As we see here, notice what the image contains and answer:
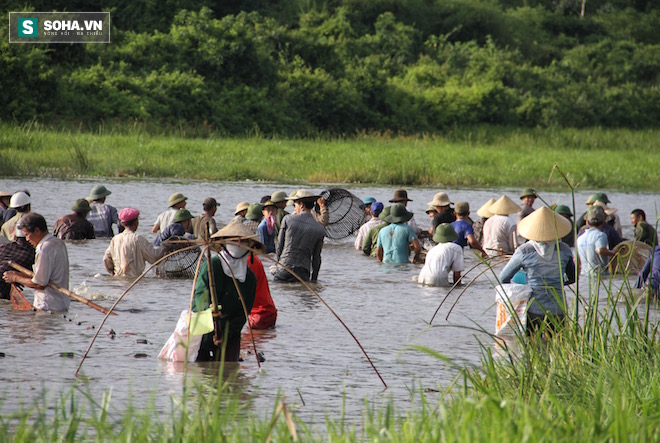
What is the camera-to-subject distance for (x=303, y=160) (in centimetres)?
3462

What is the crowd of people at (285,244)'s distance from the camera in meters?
8.56

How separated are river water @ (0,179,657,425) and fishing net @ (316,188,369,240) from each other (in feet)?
3.36

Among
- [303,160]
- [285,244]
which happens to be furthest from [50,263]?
[303,160]

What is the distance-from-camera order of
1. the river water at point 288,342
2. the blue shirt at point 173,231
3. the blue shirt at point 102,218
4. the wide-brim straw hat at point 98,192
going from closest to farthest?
the river water at point 288,342 → the blue shirt at point 173,231 → the wide-brim straw hat at point 98,192 → the blue shirt at point 102,218

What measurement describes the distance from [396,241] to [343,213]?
2.47 meters

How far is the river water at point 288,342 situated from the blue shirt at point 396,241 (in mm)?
181

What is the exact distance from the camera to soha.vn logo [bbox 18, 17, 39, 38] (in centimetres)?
3912

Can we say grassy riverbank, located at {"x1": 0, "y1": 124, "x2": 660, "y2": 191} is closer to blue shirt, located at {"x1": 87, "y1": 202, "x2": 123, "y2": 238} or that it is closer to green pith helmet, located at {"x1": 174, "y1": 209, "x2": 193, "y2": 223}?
blue shirt, located at {"x1": 87, "y1": 202, "x2": 123, "y2": 238}

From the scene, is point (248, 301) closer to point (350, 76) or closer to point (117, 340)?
point (117, 340)

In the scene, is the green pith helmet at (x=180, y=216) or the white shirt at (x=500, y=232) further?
the white shirt at (x=500, y=232)

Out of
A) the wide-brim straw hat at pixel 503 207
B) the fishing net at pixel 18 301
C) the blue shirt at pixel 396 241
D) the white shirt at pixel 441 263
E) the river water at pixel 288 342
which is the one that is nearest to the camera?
the river water at pixel 288 342

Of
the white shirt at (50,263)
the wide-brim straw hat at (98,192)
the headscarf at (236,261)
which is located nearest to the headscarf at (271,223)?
the wide-brim straw hat at (98,192)

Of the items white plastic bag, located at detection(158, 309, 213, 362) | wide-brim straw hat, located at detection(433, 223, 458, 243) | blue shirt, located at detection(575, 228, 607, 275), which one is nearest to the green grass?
white plastic bag, located at detection(158, 309, 213, 362)

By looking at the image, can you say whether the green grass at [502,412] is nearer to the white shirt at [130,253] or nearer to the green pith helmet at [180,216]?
the white shirt at [130,253]
